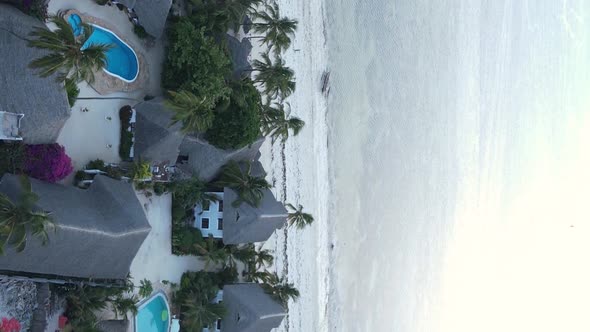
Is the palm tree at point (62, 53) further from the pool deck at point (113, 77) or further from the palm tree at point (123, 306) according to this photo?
the palm tree at point (123, 306)

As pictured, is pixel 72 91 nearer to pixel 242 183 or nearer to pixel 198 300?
pixel 242 183

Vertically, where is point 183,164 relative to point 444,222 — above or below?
above

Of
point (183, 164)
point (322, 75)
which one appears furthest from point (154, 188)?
point (322, 75)

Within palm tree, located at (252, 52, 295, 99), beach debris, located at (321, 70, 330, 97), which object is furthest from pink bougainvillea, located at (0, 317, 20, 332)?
beach debris, located at (321, 70, 330, 97)

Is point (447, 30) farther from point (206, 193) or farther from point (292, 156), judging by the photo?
point (206, 193)

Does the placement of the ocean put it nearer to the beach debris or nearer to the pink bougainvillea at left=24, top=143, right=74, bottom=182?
the beach debris

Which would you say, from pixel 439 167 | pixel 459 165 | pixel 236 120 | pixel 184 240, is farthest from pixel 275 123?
pixel 459 165
